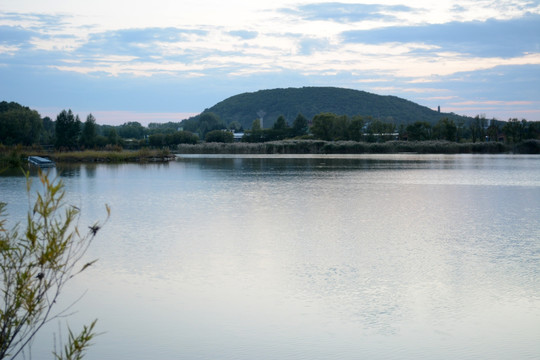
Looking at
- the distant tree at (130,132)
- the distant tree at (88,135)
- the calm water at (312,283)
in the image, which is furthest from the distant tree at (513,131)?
the distant tree at (130,132)

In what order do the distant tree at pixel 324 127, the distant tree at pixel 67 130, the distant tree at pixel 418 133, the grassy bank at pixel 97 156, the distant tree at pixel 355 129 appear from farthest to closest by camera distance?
the distant tree at pixel 324 127
the distant tree at pixel 355 129
the distant tree at pixel 418 133
the distant tree at pixel 67 130
the grassy bank at pixel 97 156

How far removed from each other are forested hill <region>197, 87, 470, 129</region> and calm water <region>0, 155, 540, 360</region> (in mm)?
131096

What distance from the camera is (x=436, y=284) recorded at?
754 centimetres

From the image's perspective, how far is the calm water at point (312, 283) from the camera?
5617mm

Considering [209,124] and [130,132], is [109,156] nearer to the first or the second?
[130,132]

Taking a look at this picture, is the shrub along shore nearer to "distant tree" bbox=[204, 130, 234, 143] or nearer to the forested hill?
"distant tree" bbox=[204, 130, 234, 143]

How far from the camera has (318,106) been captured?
506 ft

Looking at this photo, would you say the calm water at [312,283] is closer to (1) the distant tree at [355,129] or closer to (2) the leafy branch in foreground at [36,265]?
(2) the leafy branch in foreground at [36,265]

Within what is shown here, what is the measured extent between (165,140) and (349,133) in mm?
24630

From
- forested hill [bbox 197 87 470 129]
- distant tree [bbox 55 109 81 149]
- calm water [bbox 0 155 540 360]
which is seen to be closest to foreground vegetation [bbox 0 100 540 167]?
distant tree [bbox 55 109 81 149]

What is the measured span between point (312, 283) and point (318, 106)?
148639 millimetres

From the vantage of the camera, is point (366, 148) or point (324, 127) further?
point (324, 127)

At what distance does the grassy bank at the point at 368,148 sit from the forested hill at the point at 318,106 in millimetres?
72217

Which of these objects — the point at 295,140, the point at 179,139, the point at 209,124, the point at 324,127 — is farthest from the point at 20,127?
the point at 209,124
